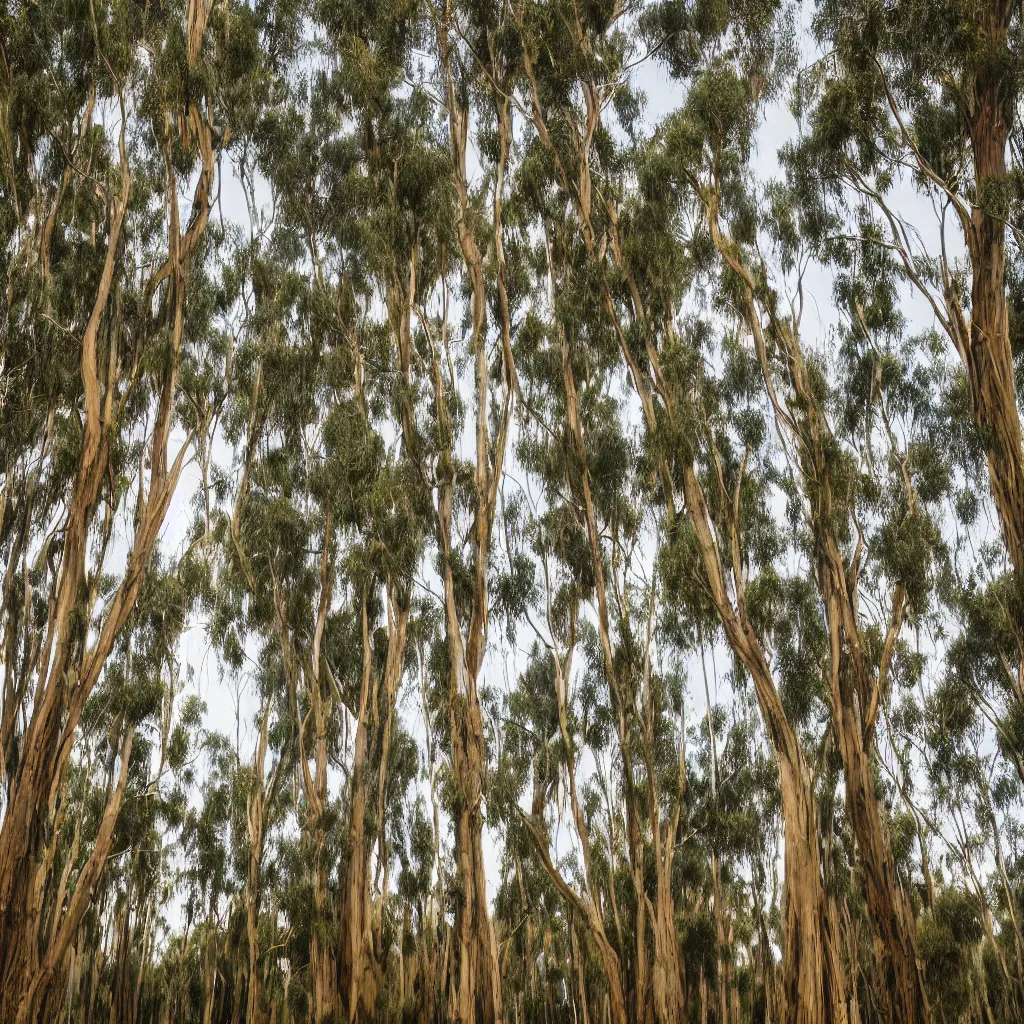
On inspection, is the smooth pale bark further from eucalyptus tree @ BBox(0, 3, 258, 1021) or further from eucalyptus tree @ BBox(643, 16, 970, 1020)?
eucalyptus tree @ BBox(0, 3, 258, 1021)

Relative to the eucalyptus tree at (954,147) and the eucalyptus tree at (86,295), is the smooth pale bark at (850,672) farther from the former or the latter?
the eucalyptus tree at (86,295)

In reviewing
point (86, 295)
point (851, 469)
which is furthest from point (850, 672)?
point (86, 295)

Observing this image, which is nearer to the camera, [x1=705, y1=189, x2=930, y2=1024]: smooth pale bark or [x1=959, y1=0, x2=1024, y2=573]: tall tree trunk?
[x1=959, y1=0, x2=1024, y2=573]: tall tree trunk

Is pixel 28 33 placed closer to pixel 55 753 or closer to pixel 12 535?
pixel 12 535

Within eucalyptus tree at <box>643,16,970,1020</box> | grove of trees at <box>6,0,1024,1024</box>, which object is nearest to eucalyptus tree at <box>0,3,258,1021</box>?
grove of trees at <box>6,0,1024,1024</box>

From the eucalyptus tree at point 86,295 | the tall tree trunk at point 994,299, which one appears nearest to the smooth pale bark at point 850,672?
the tall tree trunk at point 994,299

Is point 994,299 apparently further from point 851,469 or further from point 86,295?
point 86,295

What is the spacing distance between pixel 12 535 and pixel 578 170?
7.41m

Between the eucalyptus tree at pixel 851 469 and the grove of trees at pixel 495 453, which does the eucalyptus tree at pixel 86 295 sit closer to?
the grove of trees at pixel 495 453

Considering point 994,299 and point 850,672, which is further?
point 850,672

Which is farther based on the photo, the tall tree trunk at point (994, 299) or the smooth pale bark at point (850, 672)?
the smooth pale bark at point (850, 672)

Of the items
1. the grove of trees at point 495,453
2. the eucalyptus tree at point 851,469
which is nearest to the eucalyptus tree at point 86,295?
the grove of trees at point 495,453

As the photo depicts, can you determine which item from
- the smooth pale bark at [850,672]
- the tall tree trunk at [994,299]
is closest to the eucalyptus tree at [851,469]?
the smooth pale bark at [850,672]

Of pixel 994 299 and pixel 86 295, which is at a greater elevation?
pixel 86 295
